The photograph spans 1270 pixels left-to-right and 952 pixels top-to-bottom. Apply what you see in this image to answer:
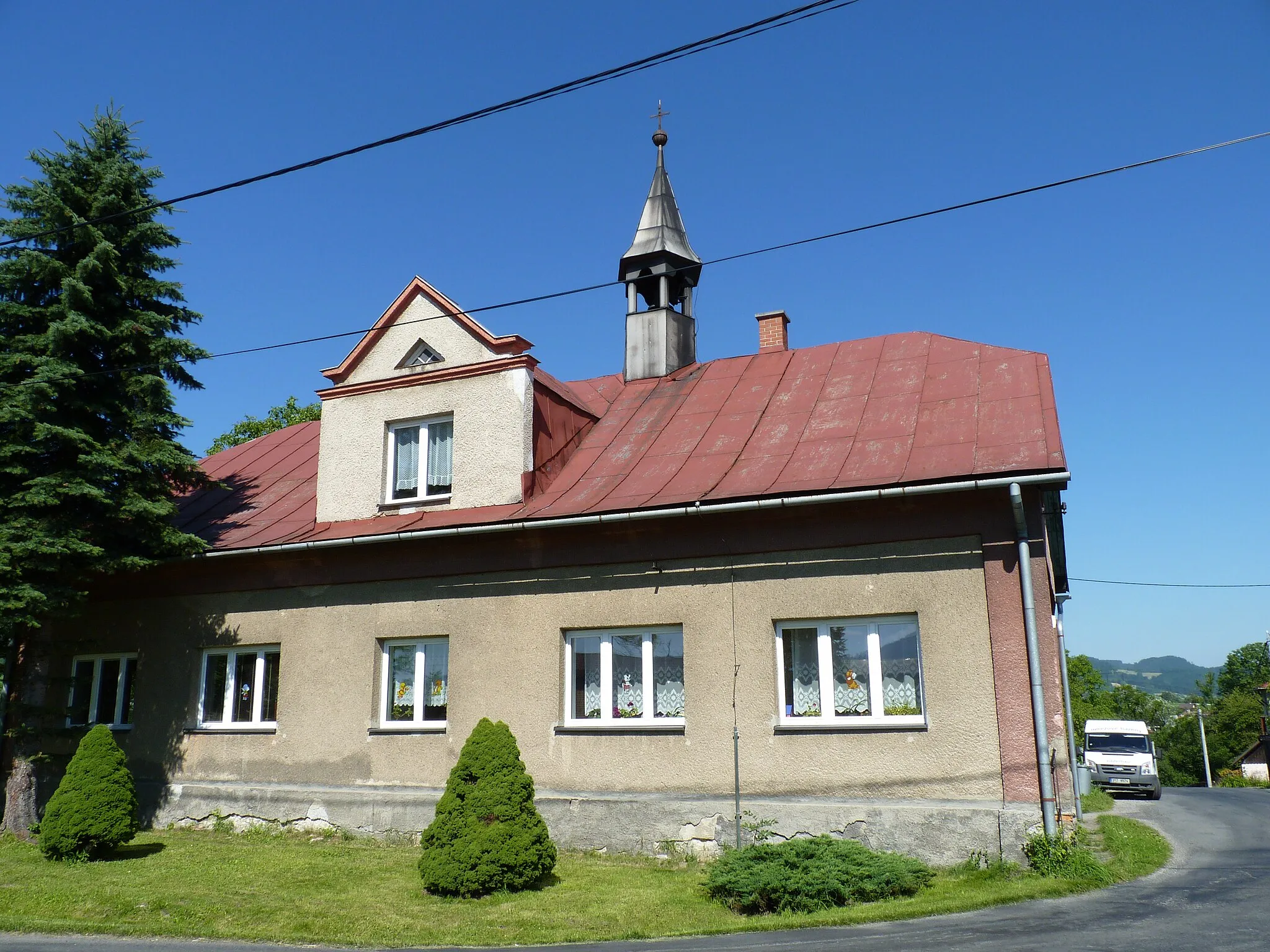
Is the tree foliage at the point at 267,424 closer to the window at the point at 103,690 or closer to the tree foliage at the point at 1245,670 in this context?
the window at the point at 103,690

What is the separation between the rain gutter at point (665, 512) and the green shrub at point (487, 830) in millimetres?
2979

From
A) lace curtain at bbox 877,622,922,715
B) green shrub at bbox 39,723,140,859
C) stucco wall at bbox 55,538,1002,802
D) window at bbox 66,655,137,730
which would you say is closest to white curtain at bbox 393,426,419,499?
stucco wall at bbox 55,538,1002,802

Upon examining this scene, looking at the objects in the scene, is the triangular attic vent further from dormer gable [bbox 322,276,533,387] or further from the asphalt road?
the asphalt road

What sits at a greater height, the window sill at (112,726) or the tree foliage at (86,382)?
the tree foliage at (86,382)

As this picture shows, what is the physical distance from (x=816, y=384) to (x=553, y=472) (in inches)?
161

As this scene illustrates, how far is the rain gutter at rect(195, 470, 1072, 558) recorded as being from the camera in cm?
1051

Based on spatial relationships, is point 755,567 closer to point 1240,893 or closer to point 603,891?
point 603,891

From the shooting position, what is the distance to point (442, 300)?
14.9 meters

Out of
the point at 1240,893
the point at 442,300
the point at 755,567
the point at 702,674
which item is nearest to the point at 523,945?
the point at 702,674

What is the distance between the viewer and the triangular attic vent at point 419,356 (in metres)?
14.7

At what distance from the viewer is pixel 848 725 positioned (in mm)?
10969

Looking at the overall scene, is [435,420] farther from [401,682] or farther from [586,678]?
[586,678]

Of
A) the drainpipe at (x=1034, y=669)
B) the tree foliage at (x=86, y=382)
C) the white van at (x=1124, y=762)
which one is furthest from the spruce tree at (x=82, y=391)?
the white van at (x=1124, y=762)

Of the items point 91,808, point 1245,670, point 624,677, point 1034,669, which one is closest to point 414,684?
point 624,677
